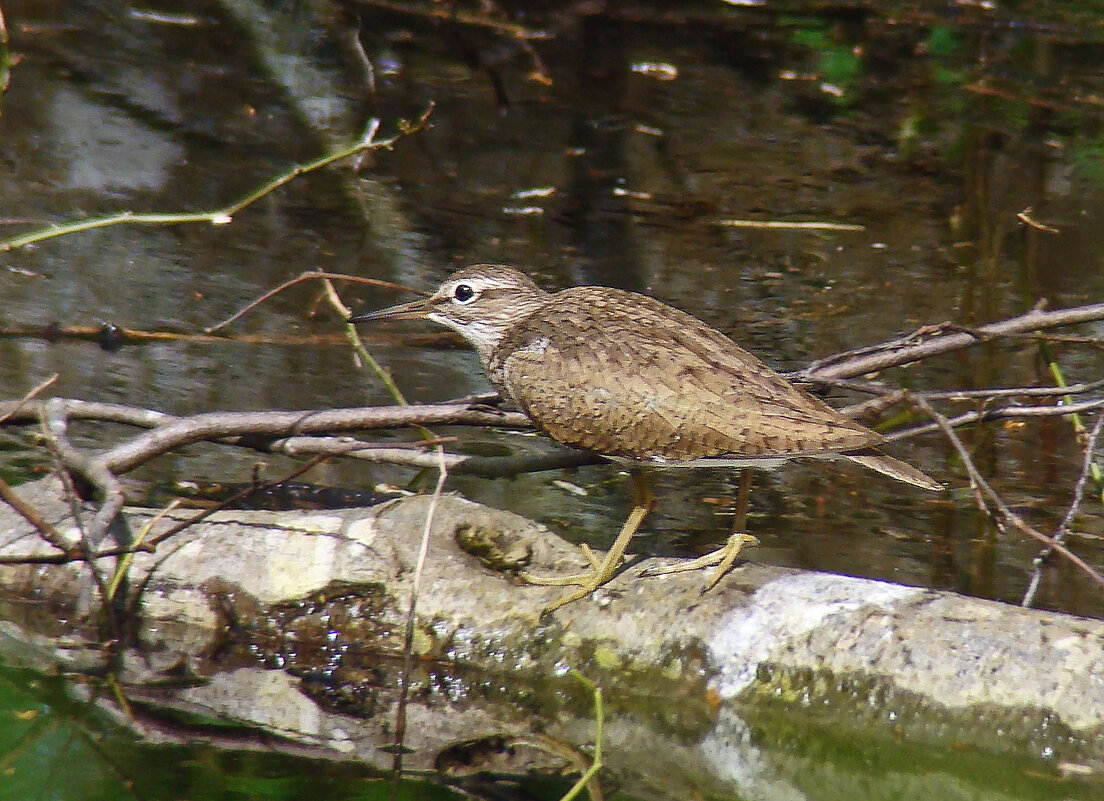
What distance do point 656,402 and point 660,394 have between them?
30mm

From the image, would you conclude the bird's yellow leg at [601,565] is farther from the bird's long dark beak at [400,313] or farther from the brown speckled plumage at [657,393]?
the bird's long dark beak at [400,313]

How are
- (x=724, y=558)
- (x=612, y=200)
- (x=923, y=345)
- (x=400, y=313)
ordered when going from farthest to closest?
(x=612, y=200) < (x=400, y=313) < (x=923, y=345) < (x=724, y=558)

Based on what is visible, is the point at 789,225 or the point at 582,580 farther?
the point at 789,225

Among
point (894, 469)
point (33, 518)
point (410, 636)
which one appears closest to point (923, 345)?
point (894, 469)

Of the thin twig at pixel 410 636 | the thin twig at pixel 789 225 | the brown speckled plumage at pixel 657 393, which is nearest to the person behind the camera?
the thin twig at pixel 410 636

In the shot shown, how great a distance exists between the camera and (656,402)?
439 cm

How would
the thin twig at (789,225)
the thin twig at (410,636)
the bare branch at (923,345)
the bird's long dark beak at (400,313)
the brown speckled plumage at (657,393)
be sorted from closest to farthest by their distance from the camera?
the thin twig at (410,636) < the brown speckled plumage at (657,393) < the bare branch at (923,345) < the bird's long dark beak at (400,313) < the thin twig at (789,225)

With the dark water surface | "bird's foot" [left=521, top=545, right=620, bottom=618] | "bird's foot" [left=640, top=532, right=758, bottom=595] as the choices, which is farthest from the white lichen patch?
the dark water surface

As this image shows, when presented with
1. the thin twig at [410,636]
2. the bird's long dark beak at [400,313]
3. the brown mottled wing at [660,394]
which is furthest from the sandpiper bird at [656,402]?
the bird's long dark beak at [400,313]

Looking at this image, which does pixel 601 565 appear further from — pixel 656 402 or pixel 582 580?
pixel 656 402

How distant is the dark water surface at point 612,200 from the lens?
5.57m

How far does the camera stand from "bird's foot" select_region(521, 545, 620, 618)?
4387 mm

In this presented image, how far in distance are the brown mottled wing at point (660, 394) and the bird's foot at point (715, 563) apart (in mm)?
293

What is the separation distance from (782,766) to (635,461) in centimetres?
108
